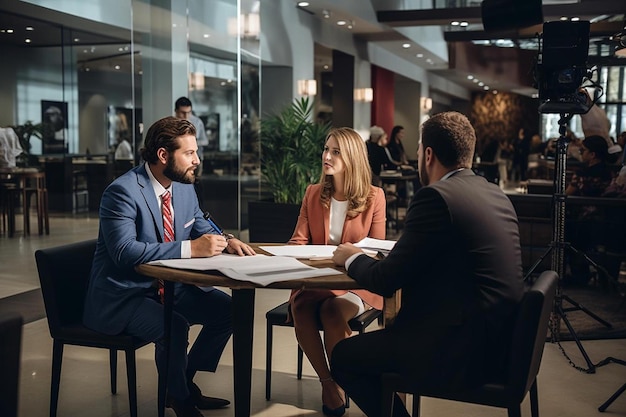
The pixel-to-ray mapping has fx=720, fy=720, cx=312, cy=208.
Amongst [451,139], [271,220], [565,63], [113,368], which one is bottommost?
[113,368]

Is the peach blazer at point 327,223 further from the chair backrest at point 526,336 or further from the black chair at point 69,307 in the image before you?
the chair backrest at point 526,336

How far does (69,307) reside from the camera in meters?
3.01

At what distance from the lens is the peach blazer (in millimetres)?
3447

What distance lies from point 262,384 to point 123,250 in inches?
49.5

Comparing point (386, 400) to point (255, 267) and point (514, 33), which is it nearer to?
point (255, 267)

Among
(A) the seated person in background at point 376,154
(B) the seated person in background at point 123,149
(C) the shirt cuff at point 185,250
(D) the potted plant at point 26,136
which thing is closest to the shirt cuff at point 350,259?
(C) the shirt cuff at point 185,250

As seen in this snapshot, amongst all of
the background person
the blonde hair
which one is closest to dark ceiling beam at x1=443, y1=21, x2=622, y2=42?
the background person

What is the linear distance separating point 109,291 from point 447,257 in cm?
141

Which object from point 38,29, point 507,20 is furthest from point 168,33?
point 507,20

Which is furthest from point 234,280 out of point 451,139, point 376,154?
point 376,154

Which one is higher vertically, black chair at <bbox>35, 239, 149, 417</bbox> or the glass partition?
the glass partition

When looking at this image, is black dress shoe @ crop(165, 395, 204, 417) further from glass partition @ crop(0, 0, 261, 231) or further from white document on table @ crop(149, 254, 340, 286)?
glass partition @ crop(0, 0, 261, 231)

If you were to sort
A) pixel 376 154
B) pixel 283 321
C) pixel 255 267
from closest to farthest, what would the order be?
pixel 255 267 < pixel 283 321 < pixel 376 154

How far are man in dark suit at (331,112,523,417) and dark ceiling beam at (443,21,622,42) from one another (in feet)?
37.4
